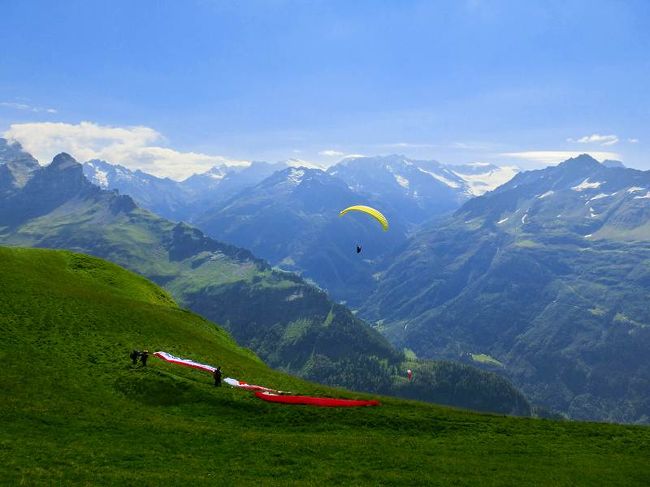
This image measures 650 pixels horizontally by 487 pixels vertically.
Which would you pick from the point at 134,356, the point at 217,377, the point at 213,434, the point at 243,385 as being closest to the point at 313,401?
Answer: the point at 243,385

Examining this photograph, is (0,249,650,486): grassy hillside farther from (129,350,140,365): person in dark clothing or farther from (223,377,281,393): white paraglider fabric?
(223,377,281,393): white paraglider fabric

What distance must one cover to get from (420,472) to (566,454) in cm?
1586

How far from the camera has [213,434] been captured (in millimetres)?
42406

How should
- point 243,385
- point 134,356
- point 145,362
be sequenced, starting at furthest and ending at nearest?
point 243,385 → point 134,356 → point 145,362

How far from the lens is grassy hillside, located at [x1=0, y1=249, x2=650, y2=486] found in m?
35.0

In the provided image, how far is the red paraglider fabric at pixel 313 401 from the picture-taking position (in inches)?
2073

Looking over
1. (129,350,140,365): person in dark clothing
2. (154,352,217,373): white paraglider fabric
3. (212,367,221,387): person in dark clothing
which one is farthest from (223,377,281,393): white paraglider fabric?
(129,350,140,365): person in dark clothing

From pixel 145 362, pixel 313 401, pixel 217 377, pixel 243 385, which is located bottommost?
pixel 243 385

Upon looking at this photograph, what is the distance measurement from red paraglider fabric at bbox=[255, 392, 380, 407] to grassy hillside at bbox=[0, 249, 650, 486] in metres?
1.51

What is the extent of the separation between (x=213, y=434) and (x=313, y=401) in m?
14.0

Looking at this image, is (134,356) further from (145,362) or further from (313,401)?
(313,401)

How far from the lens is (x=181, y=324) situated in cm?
8719

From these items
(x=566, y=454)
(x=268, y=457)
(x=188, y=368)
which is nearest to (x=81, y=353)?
(x=188, y=368)

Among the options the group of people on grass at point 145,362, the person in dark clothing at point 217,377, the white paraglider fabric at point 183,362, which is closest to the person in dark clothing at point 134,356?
the group of people on grass at point 145,362
